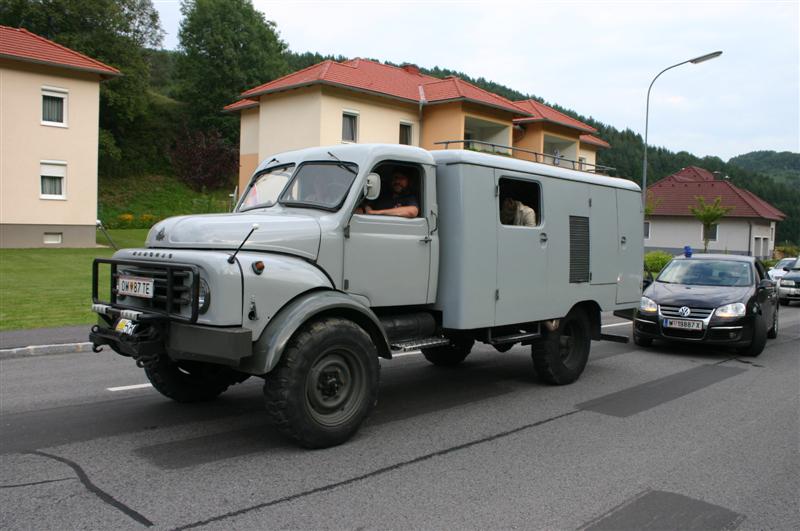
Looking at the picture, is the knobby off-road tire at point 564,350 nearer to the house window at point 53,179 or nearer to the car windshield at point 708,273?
the car windshield at point 708,273

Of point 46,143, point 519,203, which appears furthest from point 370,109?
point 519,203

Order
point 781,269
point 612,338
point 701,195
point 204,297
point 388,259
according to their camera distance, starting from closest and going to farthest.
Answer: point 204,297 → point 388,259 → point 612,338 → point 781,269 → point 701,195

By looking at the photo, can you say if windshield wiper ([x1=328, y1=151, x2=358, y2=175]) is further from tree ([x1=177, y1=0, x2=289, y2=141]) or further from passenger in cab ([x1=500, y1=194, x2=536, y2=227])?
tree ([x1=177, y1=0, x2=289, y2=141])

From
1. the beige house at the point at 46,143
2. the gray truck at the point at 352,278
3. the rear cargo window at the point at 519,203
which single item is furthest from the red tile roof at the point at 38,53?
the rear cargo window at the point at 519,203

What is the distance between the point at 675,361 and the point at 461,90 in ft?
83.7

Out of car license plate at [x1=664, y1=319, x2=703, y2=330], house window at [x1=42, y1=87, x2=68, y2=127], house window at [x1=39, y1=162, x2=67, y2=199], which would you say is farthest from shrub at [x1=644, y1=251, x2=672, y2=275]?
house window at [x1=42, y1=87, x2=68, y2=127]

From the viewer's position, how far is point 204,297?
471 cm

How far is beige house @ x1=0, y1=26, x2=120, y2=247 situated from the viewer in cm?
2722

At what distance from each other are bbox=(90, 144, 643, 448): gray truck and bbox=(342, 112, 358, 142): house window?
945 inches

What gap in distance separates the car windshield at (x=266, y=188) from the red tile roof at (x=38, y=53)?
2558cm

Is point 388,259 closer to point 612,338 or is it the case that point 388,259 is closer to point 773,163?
point 612,338

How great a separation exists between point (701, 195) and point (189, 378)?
203 ft

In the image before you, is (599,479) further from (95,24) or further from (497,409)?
(95,24)

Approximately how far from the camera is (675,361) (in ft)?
32.6
